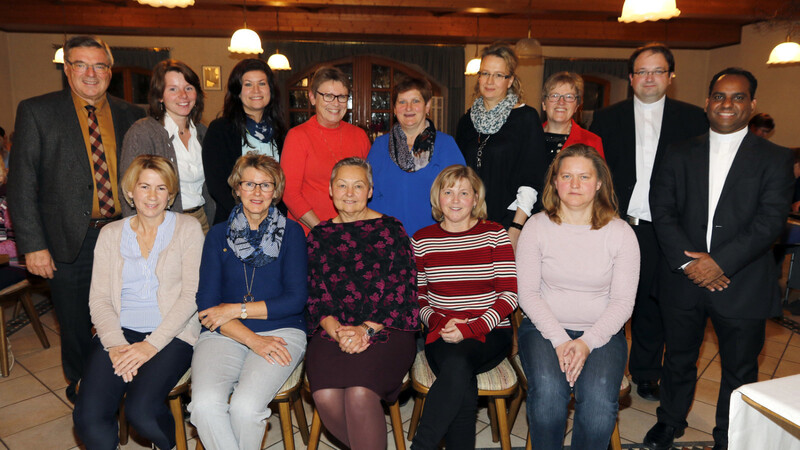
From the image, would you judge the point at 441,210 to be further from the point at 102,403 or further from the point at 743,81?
the point at 102,403

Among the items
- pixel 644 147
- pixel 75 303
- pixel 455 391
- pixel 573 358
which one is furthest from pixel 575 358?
pixel 75 303

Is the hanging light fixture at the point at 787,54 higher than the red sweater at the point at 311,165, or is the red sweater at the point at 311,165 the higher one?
the hanging light fixture at the point at 787,54

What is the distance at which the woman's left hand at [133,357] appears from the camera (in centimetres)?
202

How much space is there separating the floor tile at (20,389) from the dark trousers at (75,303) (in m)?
0.49

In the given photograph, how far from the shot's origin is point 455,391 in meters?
1.97

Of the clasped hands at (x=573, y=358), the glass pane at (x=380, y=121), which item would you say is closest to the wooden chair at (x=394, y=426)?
the clasped hands at (x=573, y=358)

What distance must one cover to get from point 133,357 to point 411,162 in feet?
4.80

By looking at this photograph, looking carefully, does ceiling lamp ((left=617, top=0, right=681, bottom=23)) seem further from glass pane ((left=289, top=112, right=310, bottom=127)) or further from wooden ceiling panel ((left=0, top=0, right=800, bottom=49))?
glass pane ((left=289, top=112, right=310, bottom=127))

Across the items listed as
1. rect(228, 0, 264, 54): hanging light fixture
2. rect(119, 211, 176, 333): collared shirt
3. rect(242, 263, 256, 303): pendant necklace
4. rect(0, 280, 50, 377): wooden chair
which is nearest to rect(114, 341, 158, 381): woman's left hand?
rect(119, 211, 176, 333): collared shirt

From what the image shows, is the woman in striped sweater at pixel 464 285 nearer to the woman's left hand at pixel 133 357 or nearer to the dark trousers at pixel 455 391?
the dark trousers at pixel 455 391

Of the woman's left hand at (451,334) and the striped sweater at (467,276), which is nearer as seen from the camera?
the woman's left hand at (451,334)

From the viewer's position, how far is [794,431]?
1438 mm

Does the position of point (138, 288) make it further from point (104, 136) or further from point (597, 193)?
point (597, 193)

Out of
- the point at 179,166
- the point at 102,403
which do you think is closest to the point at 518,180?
the point at 179,166
